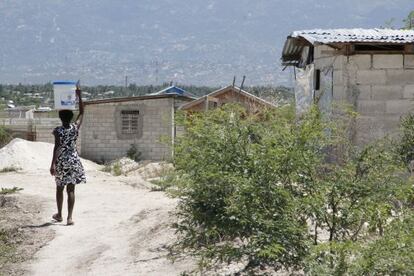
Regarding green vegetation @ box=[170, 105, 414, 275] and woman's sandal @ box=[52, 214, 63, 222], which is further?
woman's sandal @ box=[52, 214, 63, 222]

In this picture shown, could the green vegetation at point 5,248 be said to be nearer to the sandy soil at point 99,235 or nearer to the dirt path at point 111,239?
the sandy soil at point 99,235

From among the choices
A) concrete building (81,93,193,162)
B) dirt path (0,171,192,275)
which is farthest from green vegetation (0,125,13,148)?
dirt path (0,171,192,275)

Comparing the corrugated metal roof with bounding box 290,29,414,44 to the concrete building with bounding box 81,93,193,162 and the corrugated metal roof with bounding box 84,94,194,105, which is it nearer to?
the corrugated metal roof with bounding box 84,94,194,105

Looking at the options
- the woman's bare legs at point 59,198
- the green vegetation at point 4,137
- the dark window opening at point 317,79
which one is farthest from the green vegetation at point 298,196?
the green vegetation at point 4,137

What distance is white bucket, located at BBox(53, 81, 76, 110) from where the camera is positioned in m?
10.6

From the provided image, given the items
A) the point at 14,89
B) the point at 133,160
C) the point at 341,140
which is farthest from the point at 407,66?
the point at 14,89

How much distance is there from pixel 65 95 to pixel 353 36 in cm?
526

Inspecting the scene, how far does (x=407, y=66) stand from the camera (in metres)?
12.9

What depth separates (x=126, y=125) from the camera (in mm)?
27641

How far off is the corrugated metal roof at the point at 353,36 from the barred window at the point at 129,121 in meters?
14.2

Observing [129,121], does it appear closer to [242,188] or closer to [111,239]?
[111,239]

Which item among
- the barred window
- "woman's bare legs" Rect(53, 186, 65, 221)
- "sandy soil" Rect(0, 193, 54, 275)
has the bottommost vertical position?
"sandy soil" Rect(0, 193, 54, 275)

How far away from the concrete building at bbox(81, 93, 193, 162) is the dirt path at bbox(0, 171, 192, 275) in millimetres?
12496

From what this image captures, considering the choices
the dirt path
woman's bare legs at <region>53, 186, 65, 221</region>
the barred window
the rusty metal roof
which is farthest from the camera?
the barred window
